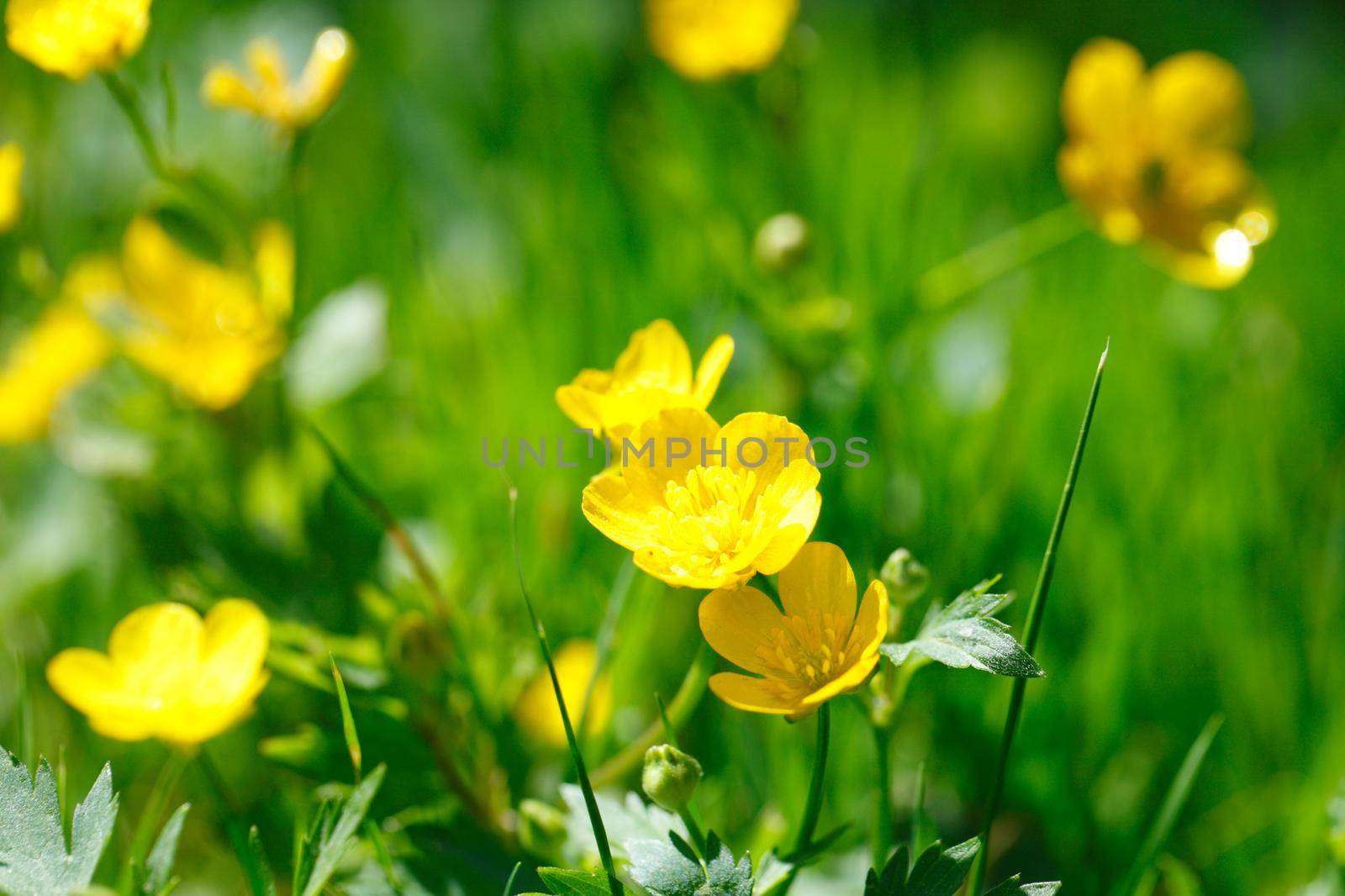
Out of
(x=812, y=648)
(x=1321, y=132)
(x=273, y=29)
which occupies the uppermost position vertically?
(x=273, y=29)

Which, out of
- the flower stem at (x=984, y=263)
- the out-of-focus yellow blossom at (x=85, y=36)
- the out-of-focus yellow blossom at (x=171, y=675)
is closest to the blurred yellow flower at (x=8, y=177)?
the out-of-focus yellow blossom at (x=85, y=36)

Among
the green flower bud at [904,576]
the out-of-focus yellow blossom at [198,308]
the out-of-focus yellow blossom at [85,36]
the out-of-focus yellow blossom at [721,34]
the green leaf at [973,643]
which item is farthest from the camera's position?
the out-of-focus yellow blossom at [721,34]

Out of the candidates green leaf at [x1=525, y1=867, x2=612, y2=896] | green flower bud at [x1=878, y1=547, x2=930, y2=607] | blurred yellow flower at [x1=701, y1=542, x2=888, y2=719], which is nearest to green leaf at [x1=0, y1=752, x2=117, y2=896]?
green leaf at [x1=525, y1=867, x2=612, y2=896]

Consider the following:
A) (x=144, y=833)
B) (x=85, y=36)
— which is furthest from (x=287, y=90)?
(x=144, y=833)

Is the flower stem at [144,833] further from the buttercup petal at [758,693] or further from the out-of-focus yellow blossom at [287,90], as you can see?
the out-of-focus yellow blossom at [287,90]

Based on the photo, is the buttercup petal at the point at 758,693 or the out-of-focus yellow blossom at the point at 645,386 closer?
the buttercup petal at the point at 758,693

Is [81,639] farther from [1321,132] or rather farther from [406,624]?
[1321,132]

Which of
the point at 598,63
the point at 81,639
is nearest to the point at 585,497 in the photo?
the point at 81,639

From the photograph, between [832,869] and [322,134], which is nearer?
[832,869]
